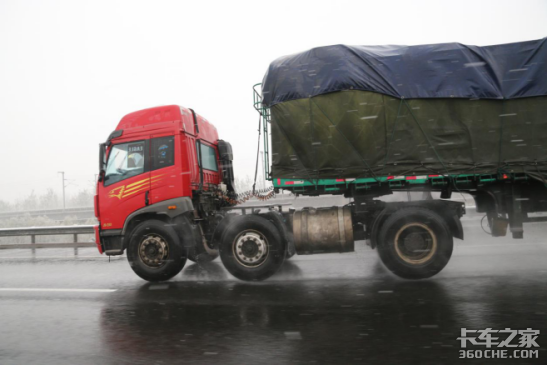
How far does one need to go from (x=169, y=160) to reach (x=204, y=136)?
1.33 m

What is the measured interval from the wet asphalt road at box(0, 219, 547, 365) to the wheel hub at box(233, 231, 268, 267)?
17.3 inches

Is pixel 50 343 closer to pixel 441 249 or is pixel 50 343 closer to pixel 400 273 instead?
pixel 400 273

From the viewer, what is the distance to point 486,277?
5918 mm

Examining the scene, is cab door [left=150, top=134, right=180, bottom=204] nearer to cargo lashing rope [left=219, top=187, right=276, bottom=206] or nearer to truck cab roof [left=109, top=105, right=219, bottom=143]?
truck cab roof [left=109, top=105, right=219, bottom=143]

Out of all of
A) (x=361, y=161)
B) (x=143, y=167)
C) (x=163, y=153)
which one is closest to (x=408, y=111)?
(x=361, y=161)

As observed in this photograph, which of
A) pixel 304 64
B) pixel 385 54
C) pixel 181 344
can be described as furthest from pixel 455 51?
pixel 181 344

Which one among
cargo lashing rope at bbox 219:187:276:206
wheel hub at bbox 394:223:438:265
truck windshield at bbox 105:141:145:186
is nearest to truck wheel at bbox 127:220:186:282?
truck windshield at bbox 105:141:145:186

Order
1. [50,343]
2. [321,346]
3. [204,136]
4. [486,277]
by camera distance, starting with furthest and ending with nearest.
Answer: [204,136] → [486,277] → [50,343] → [321,346]

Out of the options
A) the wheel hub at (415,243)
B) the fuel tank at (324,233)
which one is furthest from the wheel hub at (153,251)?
the wheel hub at (415,243)

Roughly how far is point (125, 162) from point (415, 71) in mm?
5549

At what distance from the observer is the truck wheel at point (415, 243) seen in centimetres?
597

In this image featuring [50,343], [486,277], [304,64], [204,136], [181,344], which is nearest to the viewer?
[181,344]

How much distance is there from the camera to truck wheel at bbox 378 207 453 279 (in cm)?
597

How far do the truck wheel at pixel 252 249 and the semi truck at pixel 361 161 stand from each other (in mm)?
20
